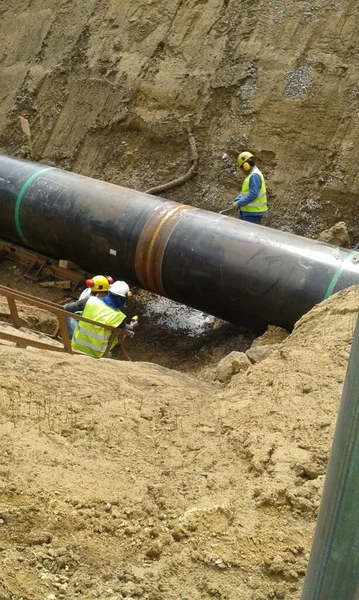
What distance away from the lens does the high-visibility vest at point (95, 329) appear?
7.41 metres

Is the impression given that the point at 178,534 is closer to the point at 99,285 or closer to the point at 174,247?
the point at 99,285

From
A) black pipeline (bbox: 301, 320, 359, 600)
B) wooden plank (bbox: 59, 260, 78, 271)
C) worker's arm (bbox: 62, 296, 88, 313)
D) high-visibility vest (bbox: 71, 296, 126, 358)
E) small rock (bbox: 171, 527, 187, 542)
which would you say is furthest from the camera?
wooden plank (bbox: 59, 260, 78, 271)

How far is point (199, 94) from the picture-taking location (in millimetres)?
11617

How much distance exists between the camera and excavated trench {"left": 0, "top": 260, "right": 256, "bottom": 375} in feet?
29.1

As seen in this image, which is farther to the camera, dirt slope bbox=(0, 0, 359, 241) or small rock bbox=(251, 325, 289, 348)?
dirt slope bbox=(0, 0, 359, 241)

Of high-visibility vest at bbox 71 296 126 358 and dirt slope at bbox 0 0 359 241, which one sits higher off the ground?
dirt slope at bbox 0 0 359 241

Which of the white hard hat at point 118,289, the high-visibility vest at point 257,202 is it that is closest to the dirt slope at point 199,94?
the high-visibility vest at point 257,202

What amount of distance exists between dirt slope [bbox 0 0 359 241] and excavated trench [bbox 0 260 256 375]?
211 centimetres

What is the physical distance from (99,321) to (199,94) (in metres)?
5.84

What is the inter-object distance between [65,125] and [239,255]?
6242mm

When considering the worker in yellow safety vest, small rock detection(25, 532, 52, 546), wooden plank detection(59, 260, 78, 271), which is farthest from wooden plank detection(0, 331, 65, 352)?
wooden plank detection(59, 260, 78, 271)

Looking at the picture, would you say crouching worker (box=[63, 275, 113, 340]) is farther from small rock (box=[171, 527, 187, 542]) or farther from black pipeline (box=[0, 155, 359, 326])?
small rock (box=[171, 527, 187, 542])

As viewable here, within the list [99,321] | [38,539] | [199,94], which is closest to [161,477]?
[38,539]

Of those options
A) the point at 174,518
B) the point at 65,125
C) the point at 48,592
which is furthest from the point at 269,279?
the point at 65,125
